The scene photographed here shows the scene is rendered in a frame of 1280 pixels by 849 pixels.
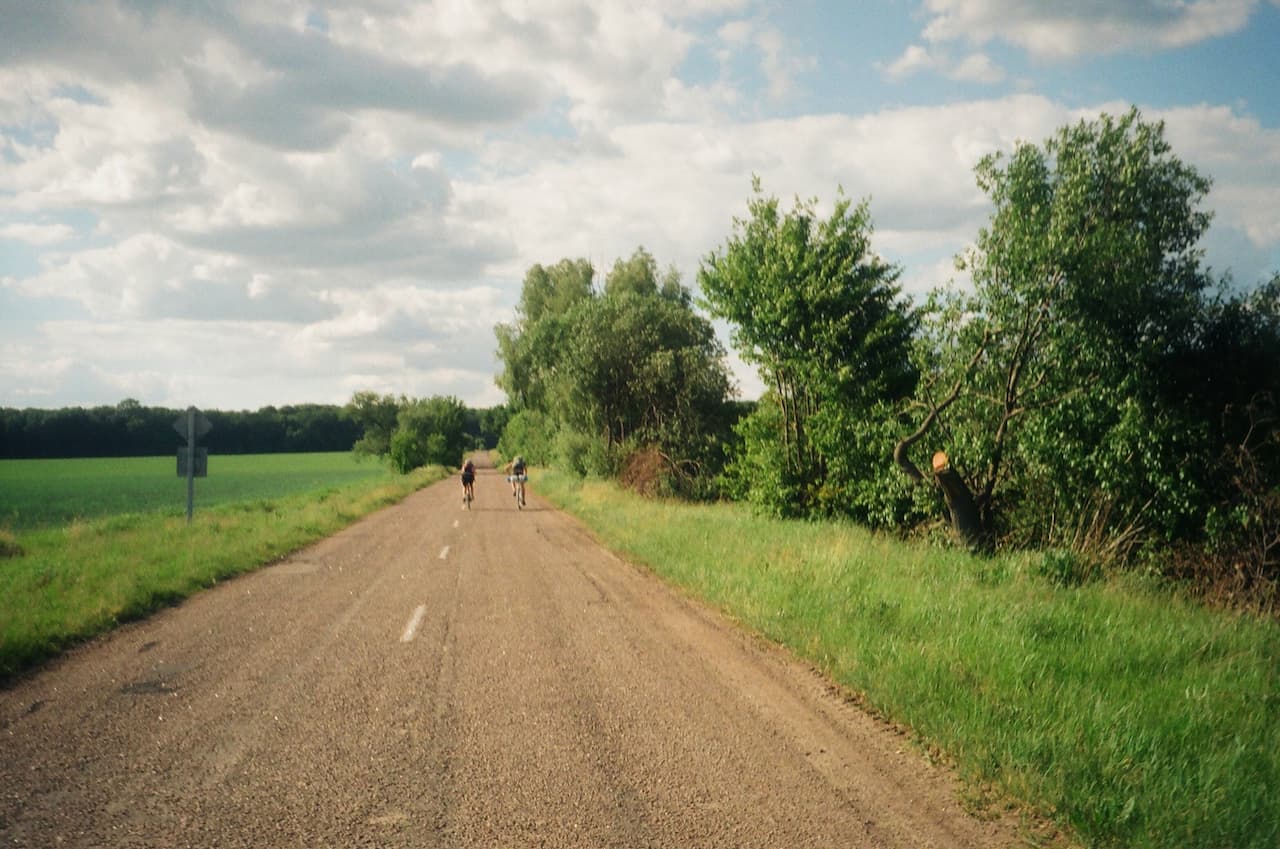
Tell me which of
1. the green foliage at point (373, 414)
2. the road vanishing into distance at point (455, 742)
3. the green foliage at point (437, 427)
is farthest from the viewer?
the green foliage at point (373, 414)

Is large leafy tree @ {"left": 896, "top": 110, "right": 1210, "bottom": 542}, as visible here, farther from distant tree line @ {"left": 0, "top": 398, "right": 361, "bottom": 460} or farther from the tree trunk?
distant tree line @ {"left": 0, "top": 398, "right": 361, "bottom": 460}

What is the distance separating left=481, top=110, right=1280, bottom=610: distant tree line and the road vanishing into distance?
652 cm

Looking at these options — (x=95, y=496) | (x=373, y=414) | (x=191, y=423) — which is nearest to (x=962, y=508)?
(x=191, y=423)

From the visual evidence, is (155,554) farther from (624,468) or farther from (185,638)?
(624,468)

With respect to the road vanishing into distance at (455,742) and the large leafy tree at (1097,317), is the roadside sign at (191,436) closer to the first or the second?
the road vanishing into distance at (455,742)

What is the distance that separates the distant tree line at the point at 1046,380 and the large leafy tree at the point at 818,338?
0.05 metres

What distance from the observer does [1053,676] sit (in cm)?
601

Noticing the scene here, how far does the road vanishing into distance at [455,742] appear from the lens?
3945 mm

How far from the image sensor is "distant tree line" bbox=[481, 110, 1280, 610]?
404 inches

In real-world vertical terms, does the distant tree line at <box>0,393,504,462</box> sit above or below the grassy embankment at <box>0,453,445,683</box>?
above

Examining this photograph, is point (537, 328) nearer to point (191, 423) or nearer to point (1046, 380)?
point (191, 423)

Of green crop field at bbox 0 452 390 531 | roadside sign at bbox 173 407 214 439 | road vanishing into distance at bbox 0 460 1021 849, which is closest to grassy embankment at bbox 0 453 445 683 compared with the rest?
green crop field at bbox 0 452 390 531

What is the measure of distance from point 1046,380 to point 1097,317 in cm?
126

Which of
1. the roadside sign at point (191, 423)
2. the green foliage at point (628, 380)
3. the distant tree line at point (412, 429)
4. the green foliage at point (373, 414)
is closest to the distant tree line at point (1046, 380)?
the green foliage at point (628, 380)
